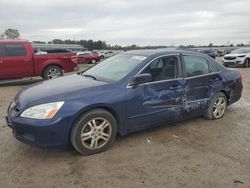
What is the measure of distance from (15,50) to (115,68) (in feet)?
23.9

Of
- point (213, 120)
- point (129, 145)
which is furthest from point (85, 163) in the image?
point (213, 120)

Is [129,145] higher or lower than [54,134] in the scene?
lower

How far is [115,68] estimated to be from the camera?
17.0 ft

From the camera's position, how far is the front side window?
4914 mm

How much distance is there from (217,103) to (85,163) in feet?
10.5

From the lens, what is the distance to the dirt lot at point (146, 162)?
354 centimetres

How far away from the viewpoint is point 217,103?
6008 mm

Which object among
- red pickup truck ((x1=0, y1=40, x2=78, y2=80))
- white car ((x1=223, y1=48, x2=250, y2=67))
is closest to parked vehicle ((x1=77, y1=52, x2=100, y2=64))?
white car ((x1=223, y1=48, x2=250, y2=67))

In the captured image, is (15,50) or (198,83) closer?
(198,83)

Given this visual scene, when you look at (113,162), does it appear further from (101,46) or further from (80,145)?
(101,46)

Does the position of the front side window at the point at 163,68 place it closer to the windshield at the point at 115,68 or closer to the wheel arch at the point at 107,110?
the windshield at the point at 115,68

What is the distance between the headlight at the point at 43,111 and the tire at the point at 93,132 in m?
0.35

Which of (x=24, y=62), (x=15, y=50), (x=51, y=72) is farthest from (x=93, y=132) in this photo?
(x=51, y=72)

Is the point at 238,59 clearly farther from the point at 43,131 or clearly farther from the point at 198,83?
the point at 43,131
